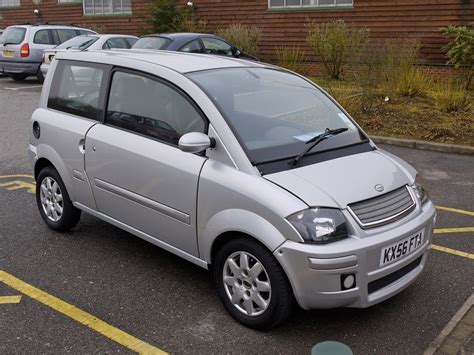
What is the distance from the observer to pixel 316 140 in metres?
3.81

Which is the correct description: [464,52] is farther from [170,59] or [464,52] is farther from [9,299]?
[9,299]

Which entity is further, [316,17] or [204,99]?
[316,17]

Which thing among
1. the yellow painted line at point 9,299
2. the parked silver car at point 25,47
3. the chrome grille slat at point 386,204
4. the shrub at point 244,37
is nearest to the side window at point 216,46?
the shrub at point 244,37

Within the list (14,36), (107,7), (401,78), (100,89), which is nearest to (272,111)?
(100,89)

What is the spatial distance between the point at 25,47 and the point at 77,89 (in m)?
12.7

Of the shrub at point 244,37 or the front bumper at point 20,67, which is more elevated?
the shrub at point 244,37

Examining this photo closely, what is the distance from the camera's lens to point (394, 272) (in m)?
3.37

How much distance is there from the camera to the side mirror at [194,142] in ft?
11.5

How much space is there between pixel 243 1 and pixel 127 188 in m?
15.6

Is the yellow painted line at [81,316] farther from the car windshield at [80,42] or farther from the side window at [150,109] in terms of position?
the car windshield at [80,42]

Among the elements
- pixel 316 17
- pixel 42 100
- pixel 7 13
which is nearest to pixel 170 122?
pixel 42 100

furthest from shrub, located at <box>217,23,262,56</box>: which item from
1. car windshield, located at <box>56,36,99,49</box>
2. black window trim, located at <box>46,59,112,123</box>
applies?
black window trim, located at <box>46,59,112,123</box>

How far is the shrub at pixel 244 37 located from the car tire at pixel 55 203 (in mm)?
12487

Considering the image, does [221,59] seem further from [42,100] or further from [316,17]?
[316,17]
